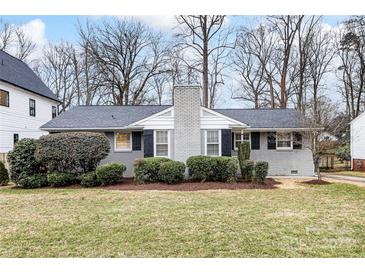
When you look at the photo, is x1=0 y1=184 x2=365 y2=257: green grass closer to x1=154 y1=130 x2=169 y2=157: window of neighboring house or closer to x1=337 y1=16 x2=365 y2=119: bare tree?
x1=154 y1=130 x2=169 y2=157: window of neighboring house

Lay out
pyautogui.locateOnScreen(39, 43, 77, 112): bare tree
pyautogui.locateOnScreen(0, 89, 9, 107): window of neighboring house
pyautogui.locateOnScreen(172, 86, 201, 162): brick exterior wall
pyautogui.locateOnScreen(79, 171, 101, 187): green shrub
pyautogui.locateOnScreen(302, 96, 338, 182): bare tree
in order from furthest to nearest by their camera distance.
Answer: pyautogui.locateOnScreen(39, 43, 77, 112): bare tree
pyautogui.locateOnScreen(0, 89, 9, 107): window of neighboring house
pyautogui.locateOnScreen(172, 86, 201, 162): brick exterior wall
pyautogui.locateOnScreen(302, 96, 338, 182): bare tree
pyautogui.locateOnScreen(79, 171, 101, 187): green shrub

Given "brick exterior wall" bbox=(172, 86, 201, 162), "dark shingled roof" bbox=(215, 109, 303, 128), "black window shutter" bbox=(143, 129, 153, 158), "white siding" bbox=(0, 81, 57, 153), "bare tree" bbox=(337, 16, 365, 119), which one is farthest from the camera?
"bare tree" bbox=(337, 16, 365, 119)

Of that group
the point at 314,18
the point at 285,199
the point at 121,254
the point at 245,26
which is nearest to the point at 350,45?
the point at 314,18

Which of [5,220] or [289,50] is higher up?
[289,50]

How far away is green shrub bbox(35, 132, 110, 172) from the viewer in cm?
1230

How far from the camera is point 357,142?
20719mm

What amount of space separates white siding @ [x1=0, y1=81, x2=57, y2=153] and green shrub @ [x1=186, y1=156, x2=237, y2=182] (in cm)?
1187

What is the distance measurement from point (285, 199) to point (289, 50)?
19.0m

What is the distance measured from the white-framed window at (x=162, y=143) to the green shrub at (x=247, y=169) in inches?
139

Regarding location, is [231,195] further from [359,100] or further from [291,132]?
[359,100]

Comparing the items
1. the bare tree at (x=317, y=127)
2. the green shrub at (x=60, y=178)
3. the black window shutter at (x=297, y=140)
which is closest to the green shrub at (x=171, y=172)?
the green shrub at (x=60, y=178)

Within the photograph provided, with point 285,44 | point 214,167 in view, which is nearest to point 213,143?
point 214,167

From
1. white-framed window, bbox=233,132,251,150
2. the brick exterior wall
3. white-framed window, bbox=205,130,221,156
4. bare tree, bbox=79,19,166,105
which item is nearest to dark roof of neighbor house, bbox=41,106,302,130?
white-framed window, bbox=233,132,251,150

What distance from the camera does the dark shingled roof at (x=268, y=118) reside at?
51.9ft
